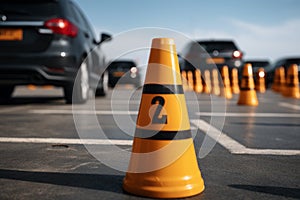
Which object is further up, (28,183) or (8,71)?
(8,71)

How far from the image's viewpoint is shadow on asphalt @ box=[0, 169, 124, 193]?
2.58 meters

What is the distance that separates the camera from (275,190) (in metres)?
2.52

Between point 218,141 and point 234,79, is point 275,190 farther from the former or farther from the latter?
point 234,79

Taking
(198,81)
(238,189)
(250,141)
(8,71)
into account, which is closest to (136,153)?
(238,189)

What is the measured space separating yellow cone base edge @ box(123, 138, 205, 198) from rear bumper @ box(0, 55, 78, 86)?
494cm

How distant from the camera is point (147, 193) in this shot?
239 centimetres

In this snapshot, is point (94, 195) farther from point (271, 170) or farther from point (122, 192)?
point (271, 170)

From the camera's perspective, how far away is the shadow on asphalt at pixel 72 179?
8.45 ft

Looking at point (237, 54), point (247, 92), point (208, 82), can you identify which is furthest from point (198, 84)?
point (247, 92)

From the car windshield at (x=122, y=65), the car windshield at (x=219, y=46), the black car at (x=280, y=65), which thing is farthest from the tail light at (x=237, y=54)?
the car windshield at (x=122, y=65)

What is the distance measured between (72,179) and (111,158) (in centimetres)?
66

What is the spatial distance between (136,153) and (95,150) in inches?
48.2

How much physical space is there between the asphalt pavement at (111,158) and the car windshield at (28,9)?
194cm

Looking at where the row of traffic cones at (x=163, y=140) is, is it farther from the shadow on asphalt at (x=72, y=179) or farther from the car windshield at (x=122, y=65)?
the car windshield at (x=122, y=65)
